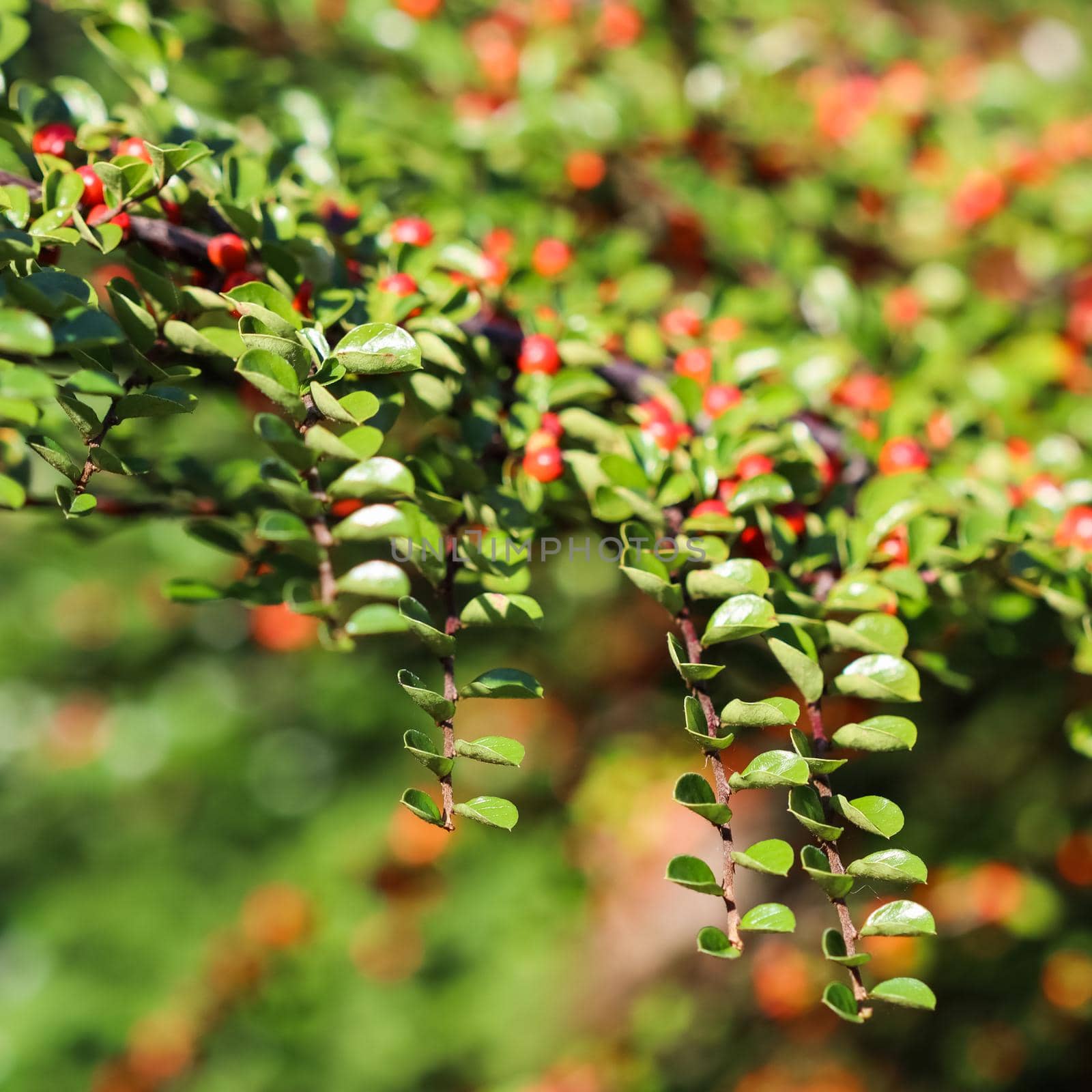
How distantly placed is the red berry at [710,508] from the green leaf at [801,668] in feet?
0.51

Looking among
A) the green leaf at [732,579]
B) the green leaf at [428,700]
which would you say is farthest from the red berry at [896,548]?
the green leaf at [428,700]

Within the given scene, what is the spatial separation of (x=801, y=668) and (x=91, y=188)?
33.0 inches

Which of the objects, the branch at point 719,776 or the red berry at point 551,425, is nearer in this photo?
the branch at point 719,776

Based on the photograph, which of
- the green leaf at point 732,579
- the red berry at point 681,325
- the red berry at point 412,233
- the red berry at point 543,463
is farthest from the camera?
the red berry at point 681,325

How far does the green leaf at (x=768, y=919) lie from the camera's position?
2.25 feet

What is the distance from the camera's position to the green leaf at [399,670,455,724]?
706 millimetres

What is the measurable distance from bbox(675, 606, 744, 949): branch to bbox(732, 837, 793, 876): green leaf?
0.01m

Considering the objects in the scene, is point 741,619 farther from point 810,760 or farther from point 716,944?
point 716,944

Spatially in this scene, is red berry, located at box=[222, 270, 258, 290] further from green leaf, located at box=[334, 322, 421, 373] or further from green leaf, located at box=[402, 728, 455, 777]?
green leaf, located at box=[402, 728, 455, 777]

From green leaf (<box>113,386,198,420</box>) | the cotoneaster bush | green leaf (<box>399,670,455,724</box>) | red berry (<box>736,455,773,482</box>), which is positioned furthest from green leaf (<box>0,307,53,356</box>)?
red berry (<box>736,455,773,482</box>)

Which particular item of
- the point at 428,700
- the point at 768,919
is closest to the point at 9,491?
the point at 428,700

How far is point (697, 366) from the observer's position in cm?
112

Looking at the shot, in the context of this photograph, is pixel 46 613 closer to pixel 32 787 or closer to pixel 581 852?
pixel 32 787

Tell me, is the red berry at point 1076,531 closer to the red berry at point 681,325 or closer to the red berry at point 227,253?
the red berry at point 681,325
